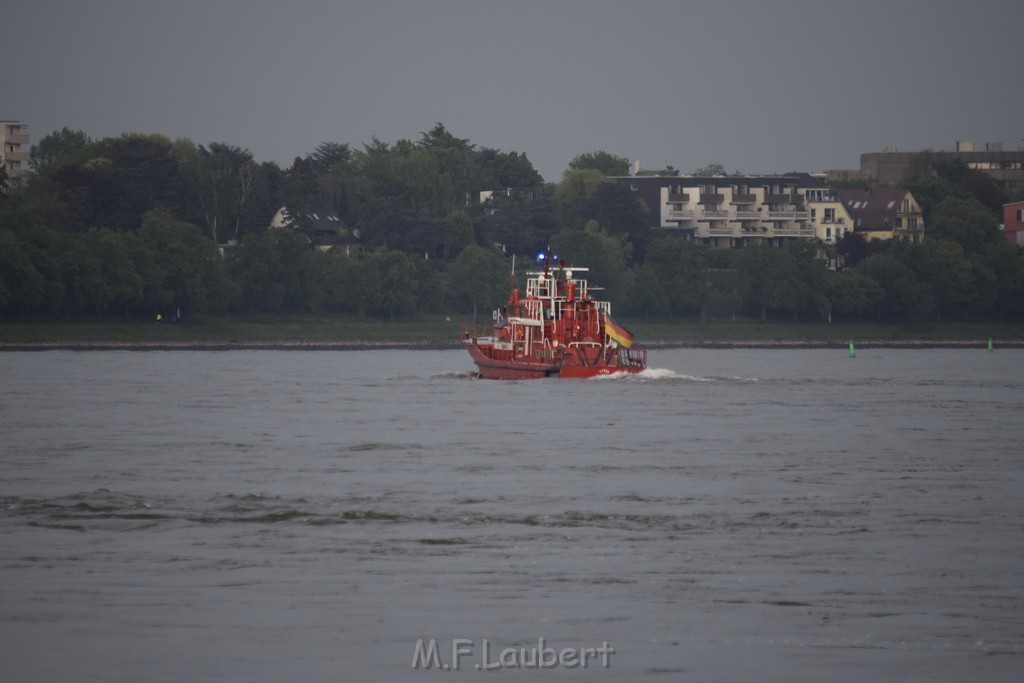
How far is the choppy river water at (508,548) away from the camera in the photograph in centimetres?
2191

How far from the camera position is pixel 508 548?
1192 inches

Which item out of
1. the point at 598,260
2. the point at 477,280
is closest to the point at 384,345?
the point at 477,280

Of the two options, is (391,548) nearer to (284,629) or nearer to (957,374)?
(284,629)

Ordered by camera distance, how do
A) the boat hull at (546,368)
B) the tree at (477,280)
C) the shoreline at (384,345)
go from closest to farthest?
the boat hull at (546,368), the shoreline at (384,345), the tree at (477,280)

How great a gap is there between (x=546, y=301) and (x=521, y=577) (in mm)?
69573

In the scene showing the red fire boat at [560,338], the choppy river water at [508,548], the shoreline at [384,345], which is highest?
the red fire boat at [560,338]

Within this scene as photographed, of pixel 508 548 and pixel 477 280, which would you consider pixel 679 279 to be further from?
pixel 508 548

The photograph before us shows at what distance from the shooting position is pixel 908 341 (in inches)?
7539

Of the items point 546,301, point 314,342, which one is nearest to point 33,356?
point 314,342

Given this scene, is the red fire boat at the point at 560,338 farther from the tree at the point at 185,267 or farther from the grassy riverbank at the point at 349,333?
the tree at the point at 185,267

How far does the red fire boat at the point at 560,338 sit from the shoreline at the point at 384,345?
5639 centimetres

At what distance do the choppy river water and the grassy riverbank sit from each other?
83.3 meters

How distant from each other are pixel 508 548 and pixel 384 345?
136286mm

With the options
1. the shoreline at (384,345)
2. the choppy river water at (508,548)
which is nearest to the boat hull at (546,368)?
the choppy river water at (508,548)
